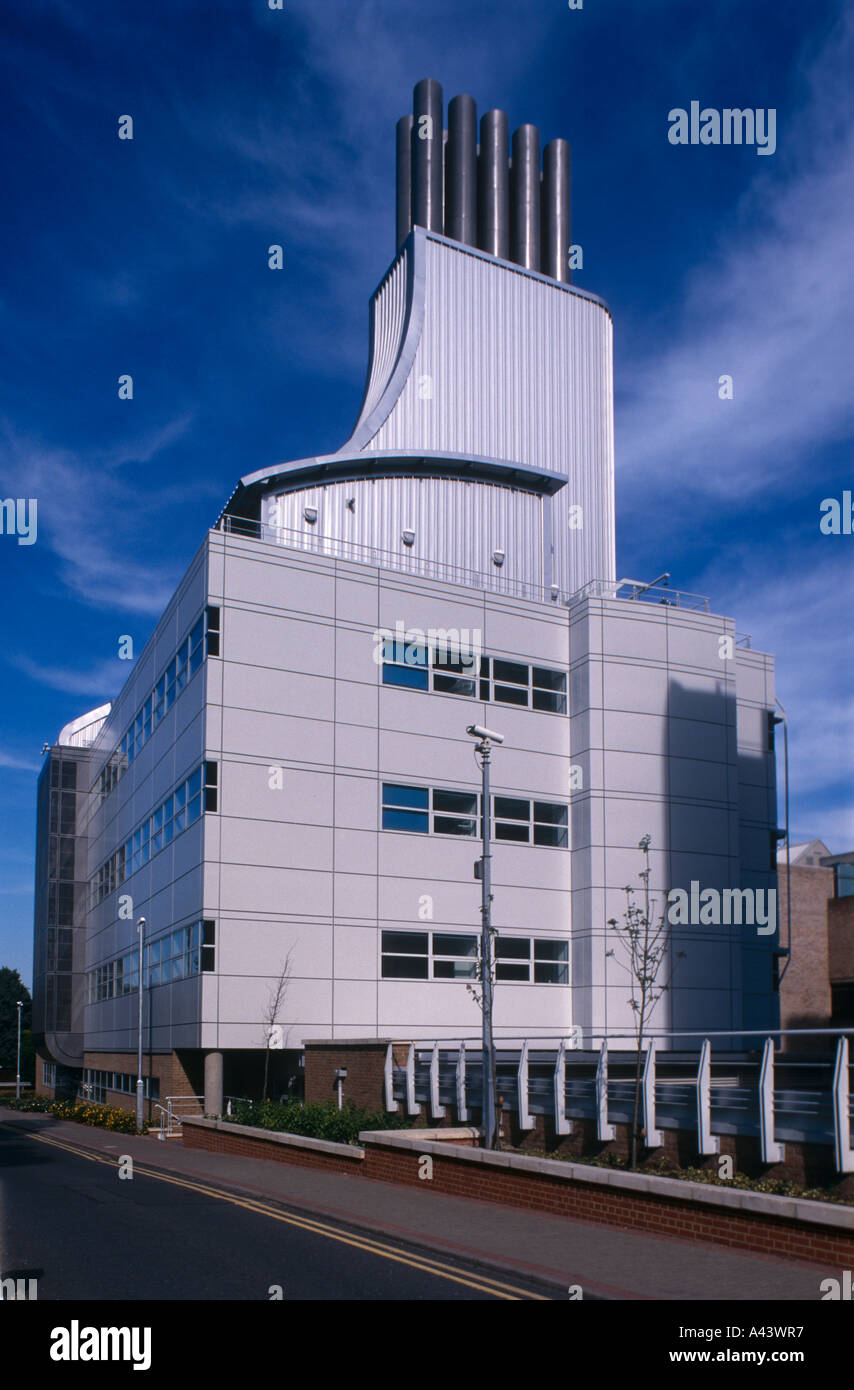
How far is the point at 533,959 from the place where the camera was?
37.0 m

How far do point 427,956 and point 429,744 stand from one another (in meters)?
5.89

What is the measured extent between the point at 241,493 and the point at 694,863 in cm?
1864

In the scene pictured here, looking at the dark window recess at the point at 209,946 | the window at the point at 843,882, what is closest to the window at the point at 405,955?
the dark window recess at the point at 209,946

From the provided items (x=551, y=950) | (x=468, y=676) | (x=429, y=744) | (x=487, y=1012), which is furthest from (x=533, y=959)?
(x=487, y=1012)

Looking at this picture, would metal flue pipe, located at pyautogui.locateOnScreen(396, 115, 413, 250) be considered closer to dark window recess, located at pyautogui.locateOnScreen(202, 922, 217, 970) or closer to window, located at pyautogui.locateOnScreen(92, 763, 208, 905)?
window, located at pyautogui.locateOnScreen(92, 763, 208, 905)

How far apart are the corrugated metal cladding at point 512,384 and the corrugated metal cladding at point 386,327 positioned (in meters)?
0.10

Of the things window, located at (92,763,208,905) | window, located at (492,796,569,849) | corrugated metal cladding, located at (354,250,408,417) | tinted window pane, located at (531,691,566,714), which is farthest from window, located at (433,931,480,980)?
corrugated metal cladding, located at (354,250,408,417)

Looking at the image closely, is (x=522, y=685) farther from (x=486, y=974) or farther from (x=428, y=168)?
(x=428, y=168)

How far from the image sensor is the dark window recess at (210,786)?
33.0 meters

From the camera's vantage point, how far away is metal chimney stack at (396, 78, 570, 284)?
53781 mm

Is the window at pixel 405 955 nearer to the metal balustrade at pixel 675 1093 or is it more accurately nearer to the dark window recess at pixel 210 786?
the dark window recess at pixel 210 786

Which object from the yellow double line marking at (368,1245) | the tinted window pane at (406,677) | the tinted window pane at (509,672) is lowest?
the yellow double line marking at (368,1245)

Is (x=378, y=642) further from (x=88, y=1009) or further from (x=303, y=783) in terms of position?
(x=88, y=1009)
